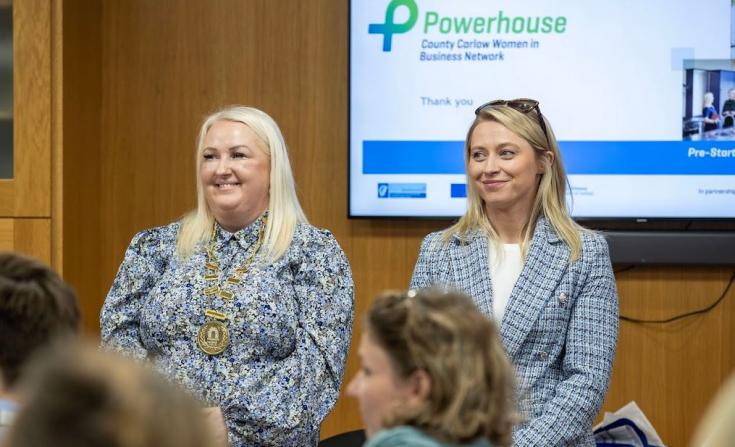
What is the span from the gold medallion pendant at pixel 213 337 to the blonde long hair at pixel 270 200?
0.24 m

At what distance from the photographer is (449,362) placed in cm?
143

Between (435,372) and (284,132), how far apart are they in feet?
7.89

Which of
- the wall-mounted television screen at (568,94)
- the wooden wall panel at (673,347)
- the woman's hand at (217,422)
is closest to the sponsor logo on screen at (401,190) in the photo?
the wall-mounted television screen at (568,94)

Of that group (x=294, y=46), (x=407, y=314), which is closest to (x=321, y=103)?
(x=294, y=46)

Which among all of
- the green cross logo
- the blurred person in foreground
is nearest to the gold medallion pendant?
the blurred person in foreground

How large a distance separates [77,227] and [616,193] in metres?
1.99

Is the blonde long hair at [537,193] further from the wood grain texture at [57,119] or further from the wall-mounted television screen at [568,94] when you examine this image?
the wood grain texture at [57,119]

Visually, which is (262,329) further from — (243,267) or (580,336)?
(580,336)

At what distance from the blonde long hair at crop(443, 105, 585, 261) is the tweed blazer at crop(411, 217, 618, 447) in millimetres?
47

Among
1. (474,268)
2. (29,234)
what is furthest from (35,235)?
(474,268)

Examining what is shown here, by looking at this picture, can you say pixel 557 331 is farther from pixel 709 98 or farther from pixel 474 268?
pixel 709 98

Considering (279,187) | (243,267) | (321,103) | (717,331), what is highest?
(321,103)

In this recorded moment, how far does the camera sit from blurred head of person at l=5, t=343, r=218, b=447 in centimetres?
74

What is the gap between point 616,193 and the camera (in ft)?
11.4
